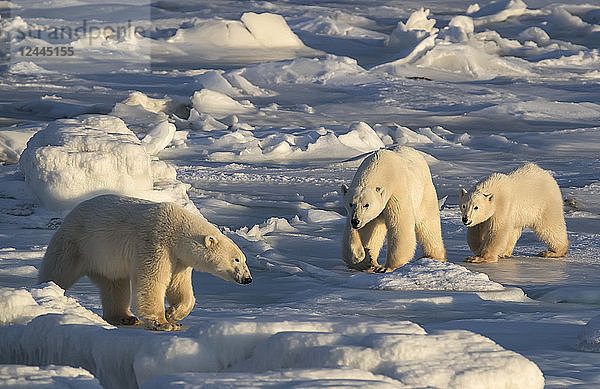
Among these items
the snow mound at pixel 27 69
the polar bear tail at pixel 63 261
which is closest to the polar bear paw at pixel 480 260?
the polar bear tail at pixel 63 261

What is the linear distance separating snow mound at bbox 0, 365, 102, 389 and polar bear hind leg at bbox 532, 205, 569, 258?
5.17m

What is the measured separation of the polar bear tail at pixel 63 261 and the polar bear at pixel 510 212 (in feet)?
10.7

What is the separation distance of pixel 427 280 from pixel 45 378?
137 inches

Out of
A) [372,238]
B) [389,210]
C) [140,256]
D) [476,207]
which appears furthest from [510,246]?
[140,256]

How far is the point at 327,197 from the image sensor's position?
9938mm

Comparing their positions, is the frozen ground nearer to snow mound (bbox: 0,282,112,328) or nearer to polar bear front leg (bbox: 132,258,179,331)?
snow mound (bbox: 0,282,112,328)

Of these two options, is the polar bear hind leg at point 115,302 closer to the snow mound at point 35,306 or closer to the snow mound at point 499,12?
the snow mound at point 35,306

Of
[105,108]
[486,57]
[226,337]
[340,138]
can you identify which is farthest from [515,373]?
[486,57]

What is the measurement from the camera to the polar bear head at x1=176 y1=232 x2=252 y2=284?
465 centimetres

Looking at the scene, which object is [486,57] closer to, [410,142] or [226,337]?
[410,142]

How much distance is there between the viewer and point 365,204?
6.29m

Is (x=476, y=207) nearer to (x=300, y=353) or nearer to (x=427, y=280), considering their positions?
(x=427, y=280)

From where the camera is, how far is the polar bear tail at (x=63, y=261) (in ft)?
15.7

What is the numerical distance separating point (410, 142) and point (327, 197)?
401 centimetres
